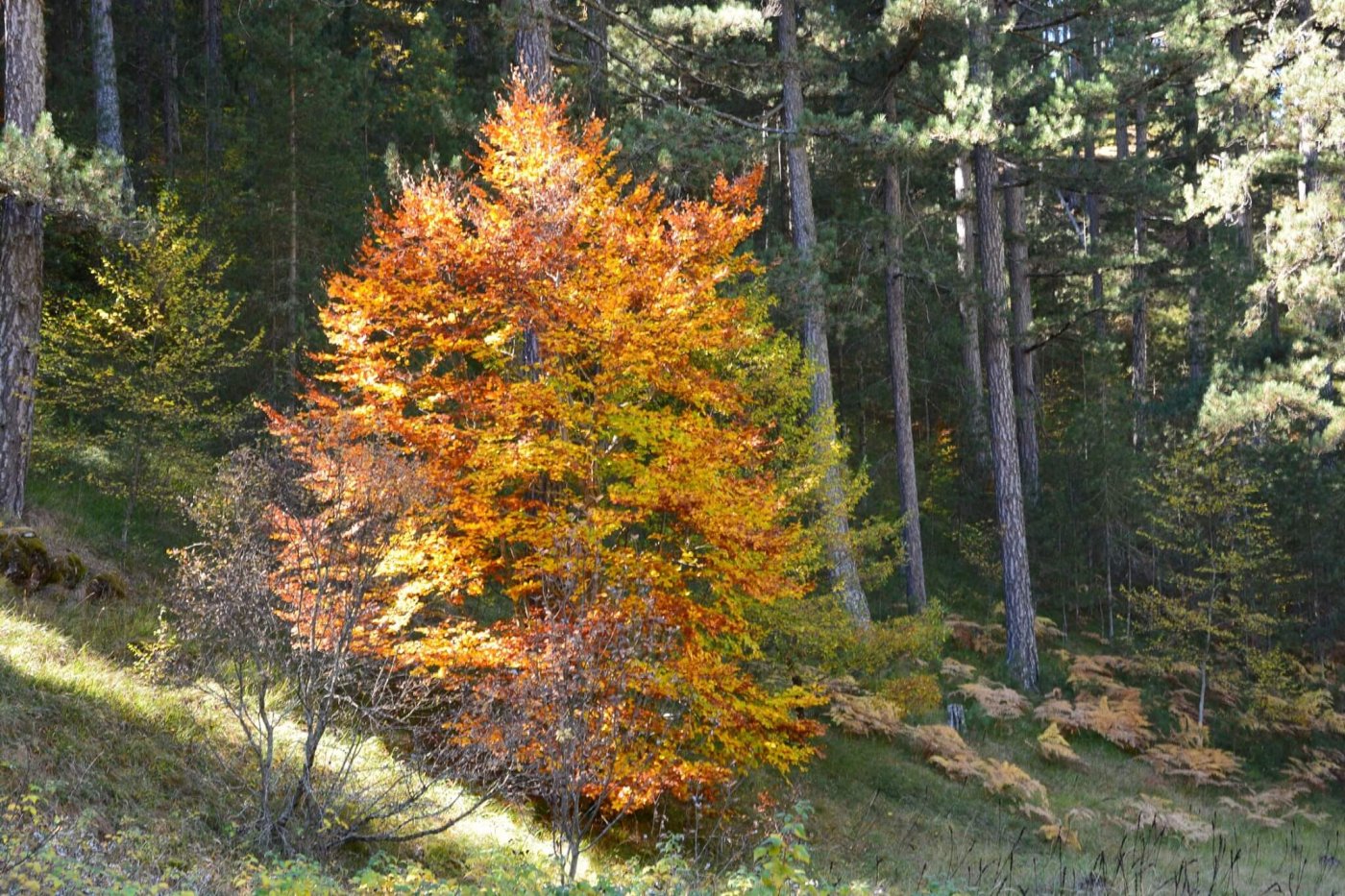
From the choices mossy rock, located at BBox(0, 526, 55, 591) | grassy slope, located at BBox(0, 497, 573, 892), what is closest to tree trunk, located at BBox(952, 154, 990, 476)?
grassy slope, located at BBox(0, 497, 573, 892)

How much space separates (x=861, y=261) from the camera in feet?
57.9

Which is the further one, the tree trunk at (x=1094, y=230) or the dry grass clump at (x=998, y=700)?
the tree trunk at (x=1094, y=230)

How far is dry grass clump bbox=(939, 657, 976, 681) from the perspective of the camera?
1662 cm

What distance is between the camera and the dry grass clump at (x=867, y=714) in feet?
45.2

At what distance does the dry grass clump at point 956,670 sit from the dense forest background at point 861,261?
88 centimetres

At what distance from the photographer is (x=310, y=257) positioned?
1622 cm

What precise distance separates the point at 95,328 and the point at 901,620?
37.2ft

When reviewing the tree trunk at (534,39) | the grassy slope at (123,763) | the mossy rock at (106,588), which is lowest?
the grassy slope at (123,763)

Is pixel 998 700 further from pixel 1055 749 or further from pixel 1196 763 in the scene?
pixel 1196 763

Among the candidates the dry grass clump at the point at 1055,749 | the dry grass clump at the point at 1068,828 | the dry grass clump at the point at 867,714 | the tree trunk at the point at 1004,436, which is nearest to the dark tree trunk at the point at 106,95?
the dry grass clump at the point at 867,714

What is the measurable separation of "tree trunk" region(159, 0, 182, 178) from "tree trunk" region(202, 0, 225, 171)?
72 centimetres

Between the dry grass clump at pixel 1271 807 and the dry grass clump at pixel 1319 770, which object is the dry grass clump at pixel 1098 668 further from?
the dry grass clump at pixel 1271 807

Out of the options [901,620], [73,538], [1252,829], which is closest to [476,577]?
[73,538]

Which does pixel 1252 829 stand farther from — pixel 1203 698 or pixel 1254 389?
pixel 1254 389
